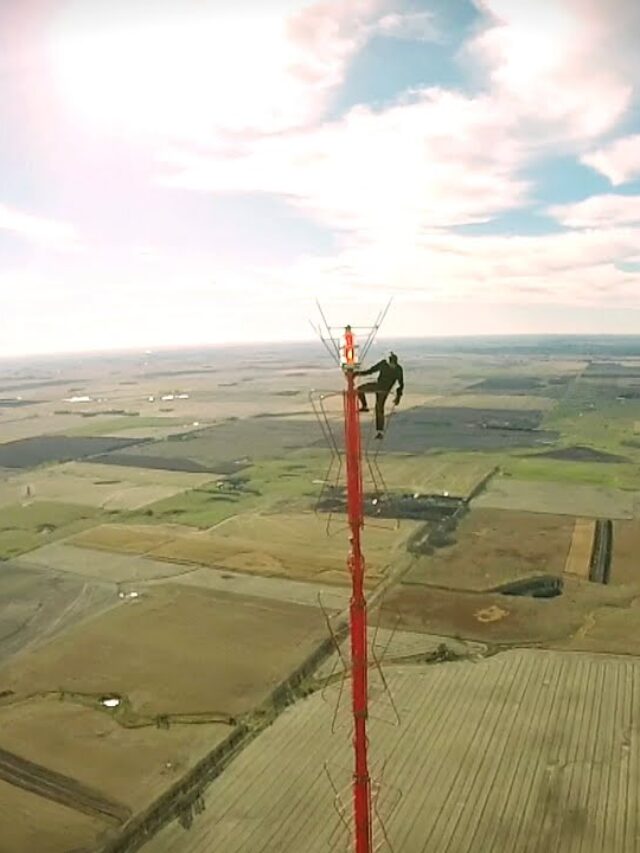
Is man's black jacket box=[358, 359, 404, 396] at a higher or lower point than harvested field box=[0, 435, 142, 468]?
higher

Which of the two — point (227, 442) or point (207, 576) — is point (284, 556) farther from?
point (227, 442)

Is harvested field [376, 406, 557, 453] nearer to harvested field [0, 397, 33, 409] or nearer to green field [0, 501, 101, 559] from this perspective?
green field [0, 501, 101, 559]

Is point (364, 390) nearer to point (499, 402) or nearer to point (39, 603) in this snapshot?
point (39, 603)

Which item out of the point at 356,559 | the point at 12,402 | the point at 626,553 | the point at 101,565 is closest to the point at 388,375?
the point at 356,559

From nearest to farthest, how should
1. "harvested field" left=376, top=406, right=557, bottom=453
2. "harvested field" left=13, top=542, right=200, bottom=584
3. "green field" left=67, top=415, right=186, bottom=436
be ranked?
1. "harvested field" left=13, top=542, right=200, bottom=584
2. "harvested field" left=376, top=406, right=557, bottom=453
3. "green field" left=67, top=415, right=186, bottom=436

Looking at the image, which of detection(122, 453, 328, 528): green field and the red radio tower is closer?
the red radio tower

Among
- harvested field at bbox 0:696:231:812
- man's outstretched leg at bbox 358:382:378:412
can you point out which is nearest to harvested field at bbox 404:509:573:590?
harvested field at bbox 0:696:231:812

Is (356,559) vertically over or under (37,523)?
over
